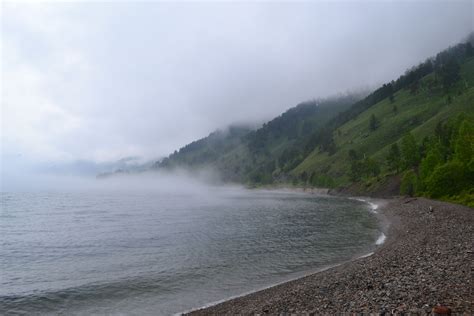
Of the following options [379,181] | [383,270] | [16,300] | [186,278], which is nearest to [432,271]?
[383,270]

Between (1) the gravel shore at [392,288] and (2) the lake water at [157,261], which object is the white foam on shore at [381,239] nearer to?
(2) the lake water at [157,261]

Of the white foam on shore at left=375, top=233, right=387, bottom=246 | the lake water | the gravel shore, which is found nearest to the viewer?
the gravel shore

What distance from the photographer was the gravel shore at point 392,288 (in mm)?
16741

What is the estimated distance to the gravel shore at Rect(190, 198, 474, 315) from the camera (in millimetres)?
16741

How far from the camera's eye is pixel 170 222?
81.8 m

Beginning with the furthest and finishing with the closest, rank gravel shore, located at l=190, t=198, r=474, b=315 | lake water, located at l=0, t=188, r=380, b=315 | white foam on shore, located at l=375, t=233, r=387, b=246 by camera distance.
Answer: white foam on shore, located at l=375, t=233, r=387, b=246
lake water, located at l=0, t=188, r=380, b=315
gravel shore, located at l=190, t=198, r=474, b=315

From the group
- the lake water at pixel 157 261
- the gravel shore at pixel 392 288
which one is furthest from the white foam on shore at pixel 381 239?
the gravel shore at pixel 392 288

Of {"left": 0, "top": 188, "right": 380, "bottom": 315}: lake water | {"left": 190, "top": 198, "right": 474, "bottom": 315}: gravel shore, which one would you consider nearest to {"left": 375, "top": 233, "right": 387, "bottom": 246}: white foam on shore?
{"left": 0, "top": 188, "right": 380, "bottom": 315}: lake water

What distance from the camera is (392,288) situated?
66.4ft

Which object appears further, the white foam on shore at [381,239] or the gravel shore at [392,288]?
the white foam on shore at [381,239]

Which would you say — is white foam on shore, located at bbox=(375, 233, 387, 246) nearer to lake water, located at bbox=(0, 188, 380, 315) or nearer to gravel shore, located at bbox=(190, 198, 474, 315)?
lake water, located at bbox=(0, 188, 380, 315)

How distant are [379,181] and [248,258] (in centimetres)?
12755

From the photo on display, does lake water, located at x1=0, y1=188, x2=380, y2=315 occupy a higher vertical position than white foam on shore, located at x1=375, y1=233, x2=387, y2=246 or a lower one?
higher

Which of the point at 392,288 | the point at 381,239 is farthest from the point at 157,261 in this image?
the point at 381,239
